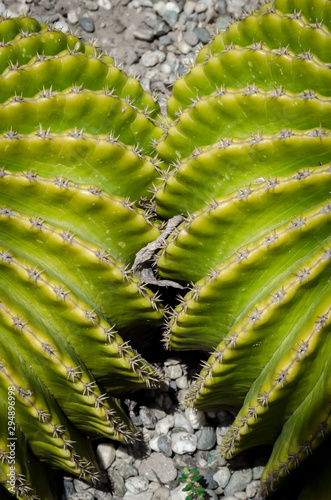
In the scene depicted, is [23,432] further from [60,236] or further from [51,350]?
[60,236]

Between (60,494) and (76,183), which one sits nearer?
(76,183)

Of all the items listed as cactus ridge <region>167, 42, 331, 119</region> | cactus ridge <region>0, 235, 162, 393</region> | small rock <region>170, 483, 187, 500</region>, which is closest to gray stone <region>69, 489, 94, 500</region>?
small rock <region>170, 483, 187, 500</region>

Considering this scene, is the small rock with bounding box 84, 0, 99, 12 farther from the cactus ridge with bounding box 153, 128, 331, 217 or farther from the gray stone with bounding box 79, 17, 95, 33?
the cactus ridge with bounding box 153, 128, 331, 217

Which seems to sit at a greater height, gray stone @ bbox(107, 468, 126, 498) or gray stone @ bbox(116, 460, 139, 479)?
gray stone @ bbox(116, 460, 139, 479)

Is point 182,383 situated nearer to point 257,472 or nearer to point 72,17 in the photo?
point 257,472

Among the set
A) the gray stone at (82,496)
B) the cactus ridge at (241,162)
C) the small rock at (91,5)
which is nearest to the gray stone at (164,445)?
the gray stone at (82,496)

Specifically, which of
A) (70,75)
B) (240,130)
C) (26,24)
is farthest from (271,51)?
(26,24)
